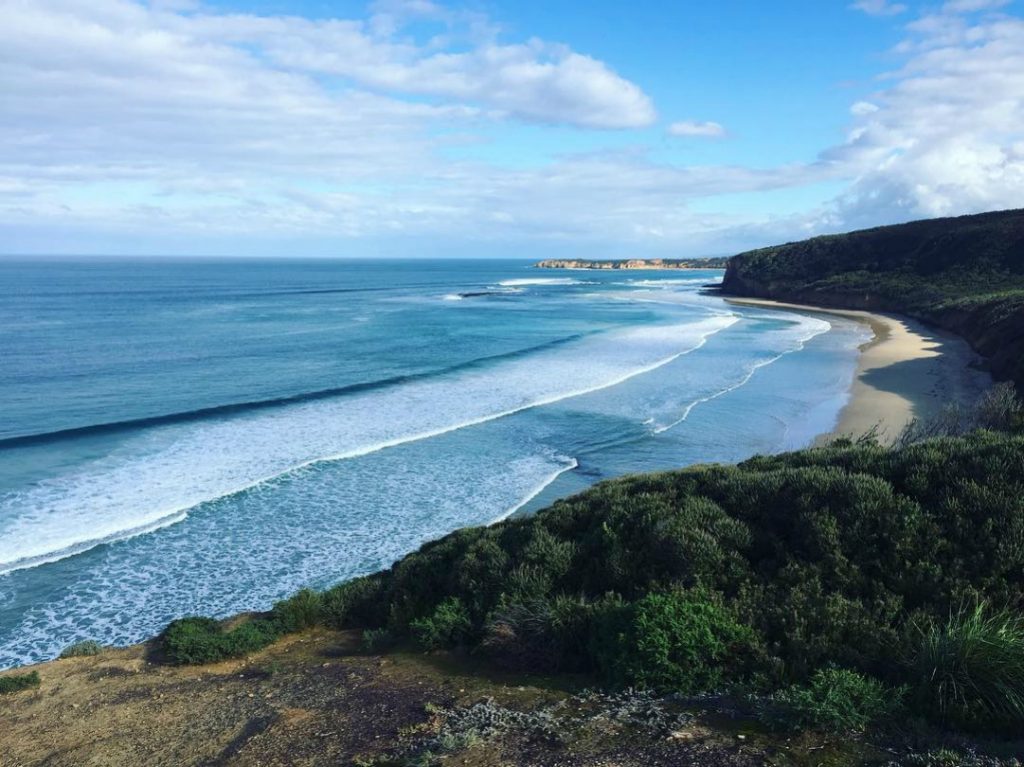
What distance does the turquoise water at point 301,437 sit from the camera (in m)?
14.0

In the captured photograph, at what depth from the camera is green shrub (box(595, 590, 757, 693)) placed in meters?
6.18

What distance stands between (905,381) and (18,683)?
30682 millimetres

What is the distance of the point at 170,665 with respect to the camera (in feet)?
27.9

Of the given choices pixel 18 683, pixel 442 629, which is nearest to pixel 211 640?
pixel 18 683

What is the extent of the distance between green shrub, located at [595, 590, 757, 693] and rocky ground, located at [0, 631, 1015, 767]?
31 centimetres

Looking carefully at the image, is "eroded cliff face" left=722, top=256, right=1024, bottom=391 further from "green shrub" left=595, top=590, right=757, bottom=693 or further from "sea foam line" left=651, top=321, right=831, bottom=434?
"green shrub" left=595, top=590, right=757, bottom=693

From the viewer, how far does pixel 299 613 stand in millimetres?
9414

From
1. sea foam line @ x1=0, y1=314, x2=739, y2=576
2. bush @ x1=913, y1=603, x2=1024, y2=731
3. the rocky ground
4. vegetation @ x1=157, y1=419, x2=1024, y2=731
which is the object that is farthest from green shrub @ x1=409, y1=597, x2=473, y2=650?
sea foam line @ x1=0, y1=314, x2=739, y2=576

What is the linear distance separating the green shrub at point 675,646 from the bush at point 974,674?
1.37m

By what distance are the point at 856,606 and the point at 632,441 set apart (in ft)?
50.8

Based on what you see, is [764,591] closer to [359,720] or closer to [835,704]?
[835,704]

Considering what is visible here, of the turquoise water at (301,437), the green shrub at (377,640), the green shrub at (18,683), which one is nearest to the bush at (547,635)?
the green shrub at (377,640)

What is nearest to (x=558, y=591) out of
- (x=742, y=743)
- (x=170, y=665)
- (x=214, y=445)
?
(x=742, y=743)

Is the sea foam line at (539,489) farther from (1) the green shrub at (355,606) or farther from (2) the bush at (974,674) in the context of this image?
(2) the bush at (974,674)
